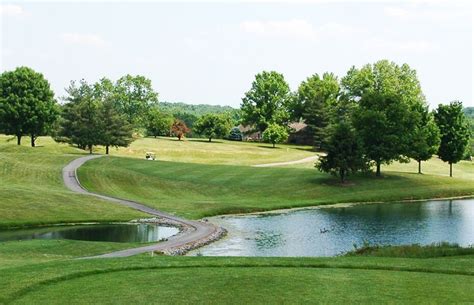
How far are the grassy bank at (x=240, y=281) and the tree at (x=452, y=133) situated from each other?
215 ft

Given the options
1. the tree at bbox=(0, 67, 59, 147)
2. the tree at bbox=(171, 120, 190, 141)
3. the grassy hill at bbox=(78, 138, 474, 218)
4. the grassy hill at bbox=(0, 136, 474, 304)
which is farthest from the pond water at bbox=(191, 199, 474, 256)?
the tree at bbox=(171, 120, 190, 141)

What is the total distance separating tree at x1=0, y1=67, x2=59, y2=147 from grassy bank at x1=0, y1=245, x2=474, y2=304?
75.1 metres

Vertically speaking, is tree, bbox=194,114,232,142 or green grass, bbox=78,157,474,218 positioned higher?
tree, bbox=194,114,232,142

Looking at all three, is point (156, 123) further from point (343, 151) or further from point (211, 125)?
point (343, 151)

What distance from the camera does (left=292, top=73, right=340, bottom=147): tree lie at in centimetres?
12719

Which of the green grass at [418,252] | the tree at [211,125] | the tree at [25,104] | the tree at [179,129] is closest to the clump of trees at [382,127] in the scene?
the tree at [211,125]

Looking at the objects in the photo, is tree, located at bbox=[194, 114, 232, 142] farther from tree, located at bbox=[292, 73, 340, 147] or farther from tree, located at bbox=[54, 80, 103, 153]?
tree, located at bbox=[54, 80, 103, 153]

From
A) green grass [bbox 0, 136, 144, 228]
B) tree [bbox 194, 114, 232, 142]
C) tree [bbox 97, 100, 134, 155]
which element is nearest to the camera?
green grass [bbox 0, 136, 144, 228]

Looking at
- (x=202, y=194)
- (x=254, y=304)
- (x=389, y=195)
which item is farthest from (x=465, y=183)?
(x=254, y=304)

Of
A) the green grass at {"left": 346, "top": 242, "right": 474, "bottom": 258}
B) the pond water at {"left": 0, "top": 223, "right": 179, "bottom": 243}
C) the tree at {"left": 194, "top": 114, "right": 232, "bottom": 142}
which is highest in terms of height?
the tree at {"left": 194, "top": 114, "right": 232, "bottom": 142}

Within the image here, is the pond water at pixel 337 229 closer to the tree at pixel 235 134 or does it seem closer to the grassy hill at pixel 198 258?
the grassy hill at pixel 198 258

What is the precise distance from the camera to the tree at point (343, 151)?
7062cm

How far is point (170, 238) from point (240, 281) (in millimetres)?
21791

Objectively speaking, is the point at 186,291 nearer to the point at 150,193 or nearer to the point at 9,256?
the point at 9,256
